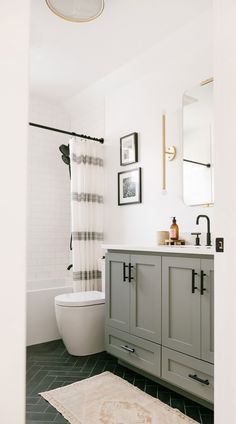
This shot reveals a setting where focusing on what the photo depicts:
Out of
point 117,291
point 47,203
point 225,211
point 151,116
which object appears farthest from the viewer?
point 47,203

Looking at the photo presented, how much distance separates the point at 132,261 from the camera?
92.0 inches

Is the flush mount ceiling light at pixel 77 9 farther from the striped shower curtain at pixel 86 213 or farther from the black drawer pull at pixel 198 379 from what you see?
the black drawer pull at pixel 198 379

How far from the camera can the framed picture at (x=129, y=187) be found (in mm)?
3071

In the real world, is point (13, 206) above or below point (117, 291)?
above

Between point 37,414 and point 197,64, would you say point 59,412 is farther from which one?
point 197,64

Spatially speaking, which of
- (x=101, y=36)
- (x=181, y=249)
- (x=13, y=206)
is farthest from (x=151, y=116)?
(x=13, y=206)

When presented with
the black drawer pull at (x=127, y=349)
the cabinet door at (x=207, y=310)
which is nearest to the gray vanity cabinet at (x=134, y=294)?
the black drawer pull at (x=127, y=349)

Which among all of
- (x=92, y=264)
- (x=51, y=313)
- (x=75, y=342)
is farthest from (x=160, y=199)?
(x=51, y=313)

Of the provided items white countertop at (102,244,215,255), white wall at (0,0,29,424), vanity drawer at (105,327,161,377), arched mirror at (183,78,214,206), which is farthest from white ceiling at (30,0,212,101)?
vanity drawer at (105,327,161,377)

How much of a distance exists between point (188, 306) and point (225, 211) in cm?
88

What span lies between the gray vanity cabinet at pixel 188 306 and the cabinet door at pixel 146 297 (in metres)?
0.06

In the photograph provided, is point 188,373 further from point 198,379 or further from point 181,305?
point 181,305

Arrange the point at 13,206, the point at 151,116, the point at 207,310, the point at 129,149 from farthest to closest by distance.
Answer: the point at 129,149, the point at 151,116, the point at 207,310, the point at 13,206

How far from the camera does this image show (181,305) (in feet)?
6.39
